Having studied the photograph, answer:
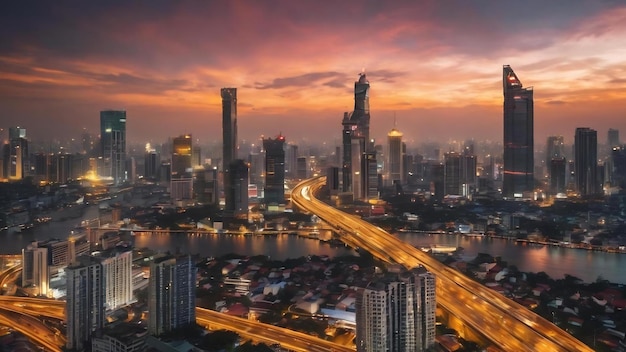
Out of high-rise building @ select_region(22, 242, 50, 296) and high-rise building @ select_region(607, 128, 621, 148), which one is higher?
high-rise building @ select_region(607, 128, 621, 148)

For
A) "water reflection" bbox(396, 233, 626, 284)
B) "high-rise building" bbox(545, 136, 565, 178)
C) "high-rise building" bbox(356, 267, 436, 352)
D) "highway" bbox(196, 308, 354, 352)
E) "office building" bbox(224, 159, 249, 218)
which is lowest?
"highway" bbox(196, 308, 354, 352)

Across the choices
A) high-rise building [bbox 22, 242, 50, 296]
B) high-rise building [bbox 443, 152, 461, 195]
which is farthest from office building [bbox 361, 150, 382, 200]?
high-rise building [bbox 22, 242, 50, 296]

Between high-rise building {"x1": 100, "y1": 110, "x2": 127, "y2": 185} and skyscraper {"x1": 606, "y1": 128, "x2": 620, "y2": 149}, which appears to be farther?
skyscraper {"x1": 606, "y1": 128, "x2": 620, "y2": 149}

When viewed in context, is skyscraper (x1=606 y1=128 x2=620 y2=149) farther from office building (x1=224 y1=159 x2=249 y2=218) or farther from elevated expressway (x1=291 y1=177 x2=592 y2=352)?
office building (x1=224 y1=159 x2=249 y2=218)

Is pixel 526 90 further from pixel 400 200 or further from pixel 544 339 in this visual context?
pixel 544 339

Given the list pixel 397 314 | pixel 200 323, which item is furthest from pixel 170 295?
pixel 397 314

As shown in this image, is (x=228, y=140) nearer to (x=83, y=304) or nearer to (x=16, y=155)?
(x=16, y=155)

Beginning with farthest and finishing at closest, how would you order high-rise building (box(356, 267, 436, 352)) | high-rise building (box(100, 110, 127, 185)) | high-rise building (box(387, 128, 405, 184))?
high-rise building (box(387, 128, 405, 184)) < high-rise building (box(100, 110, 127, 185)) < high-rise building (box(356, 267, 436, 352))
